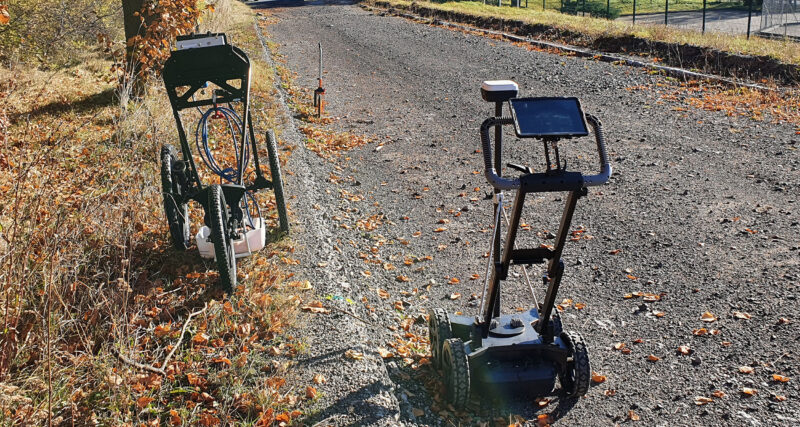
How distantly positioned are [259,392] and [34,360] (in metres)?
1.32

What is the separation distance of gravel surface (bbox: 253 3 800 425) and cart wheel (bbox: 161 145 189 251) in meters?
1.09

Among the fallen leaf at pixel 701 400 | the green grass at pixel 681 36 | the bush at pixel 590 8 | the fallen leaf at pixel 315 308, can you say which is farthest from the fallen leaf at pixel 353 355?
the bush at pixel 590 8

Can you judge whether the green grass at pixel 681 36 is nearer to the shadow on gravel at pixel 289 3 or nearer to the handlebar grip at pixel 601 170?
the handlebar grip at pixel 601 170

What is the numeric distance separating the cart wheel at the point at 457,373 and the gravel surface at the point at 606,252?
222 millimetres

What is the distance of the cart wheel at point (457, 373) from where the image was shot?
148 inches

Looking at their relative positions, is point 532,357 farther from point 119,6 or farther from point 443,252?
point 119,6

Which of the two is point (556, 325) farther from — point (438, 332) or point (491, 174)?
point (491, 174)

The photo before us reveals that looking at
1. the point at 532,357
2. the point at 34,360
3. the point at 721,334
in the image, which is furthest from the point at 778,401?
the point at 34,360

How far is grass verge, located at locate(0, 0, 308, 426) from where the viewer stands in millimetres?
3459

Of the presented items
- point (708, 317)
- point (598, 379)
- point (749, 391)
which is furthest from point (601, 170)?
point (708, 317)

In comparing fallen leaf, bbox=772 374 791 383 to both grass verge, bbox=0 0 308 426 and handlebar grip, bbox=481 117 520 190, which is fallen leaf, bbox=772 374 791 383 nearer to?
handlebar grip, bbox=481 117 520 190

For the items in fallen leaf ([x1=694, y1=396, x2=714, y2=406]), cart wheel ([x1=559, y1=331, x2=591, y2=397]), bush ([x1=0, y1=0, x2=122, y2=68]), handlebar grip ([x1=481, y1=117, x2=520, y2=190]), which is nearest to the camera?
handlebar grip ([x1=481, y1=117, x2=520, y2=190])

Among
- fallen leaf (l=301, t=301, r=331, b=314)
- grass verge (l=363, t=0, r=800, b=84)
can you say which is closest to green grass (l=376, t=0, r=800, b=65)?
grass verge (l=363, t=0, r=800, b=84)

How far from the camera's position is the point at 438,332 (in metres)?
4.09
